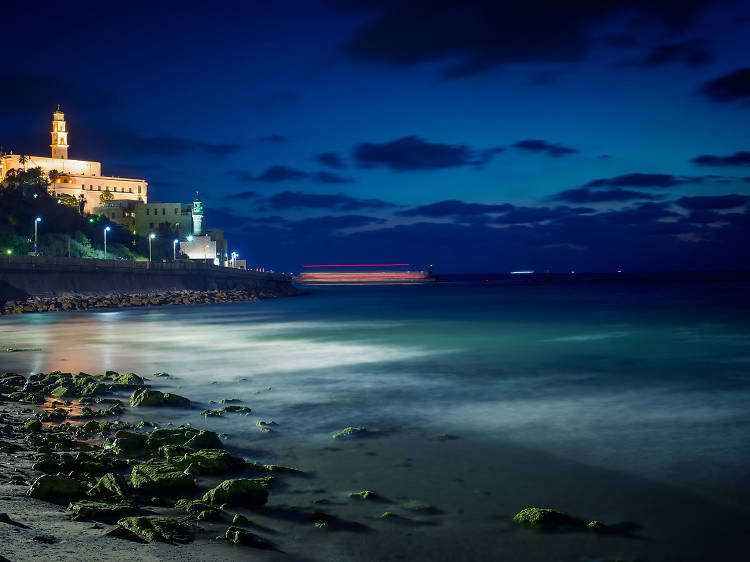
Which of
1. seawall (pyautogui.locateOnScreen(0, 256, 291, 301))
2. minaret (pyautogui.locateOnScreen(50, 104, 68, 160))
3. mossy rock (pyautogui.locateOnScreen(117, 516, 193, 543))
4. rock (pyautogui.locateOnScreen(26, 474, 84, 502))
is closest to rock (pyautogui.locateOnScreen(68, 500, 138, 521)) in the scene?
mossy rock (pyautogui.locateOnScreen(117, 516, 193, 543))

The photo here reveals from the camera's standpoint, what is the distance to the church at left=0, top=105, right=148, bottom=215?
115000mm

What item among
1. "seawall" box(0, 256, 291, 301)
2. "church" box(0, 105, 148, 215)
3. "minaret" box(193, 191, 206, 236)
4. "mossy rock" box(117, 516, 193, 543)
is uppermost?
"church" box(0, 105, 148, 215)

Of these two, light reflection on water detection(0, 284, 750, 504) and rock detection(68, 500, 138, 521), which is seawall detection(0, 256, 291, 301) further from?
rock detection(68, 500, 138, 521)

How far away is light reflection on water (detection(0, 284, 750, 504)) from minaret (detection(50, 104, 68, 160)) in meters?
108

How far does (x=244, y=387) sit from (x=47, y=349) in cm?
1194

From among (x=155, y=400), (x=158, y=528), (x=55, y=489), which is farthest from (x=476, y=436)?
(x=55, y=489)

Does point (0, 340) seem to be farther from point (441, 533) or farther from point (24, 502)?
point (441, 533)

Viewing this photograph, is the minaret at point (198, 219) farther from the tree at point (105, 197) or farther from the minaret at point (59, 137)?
the minaret at point (59, 137)

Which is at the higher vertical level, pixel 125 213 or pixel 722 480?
pixel 125 213

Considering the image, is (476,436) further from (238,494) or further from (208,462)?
(238,494)

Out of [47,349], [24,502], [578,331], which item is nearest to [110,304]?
[47,349]

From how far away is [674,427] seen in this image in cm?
1154

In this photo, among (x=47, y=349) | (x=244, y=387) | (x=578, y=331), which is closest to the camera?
(x=244, y=387)

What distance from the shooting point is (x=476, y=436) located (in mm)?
10867
